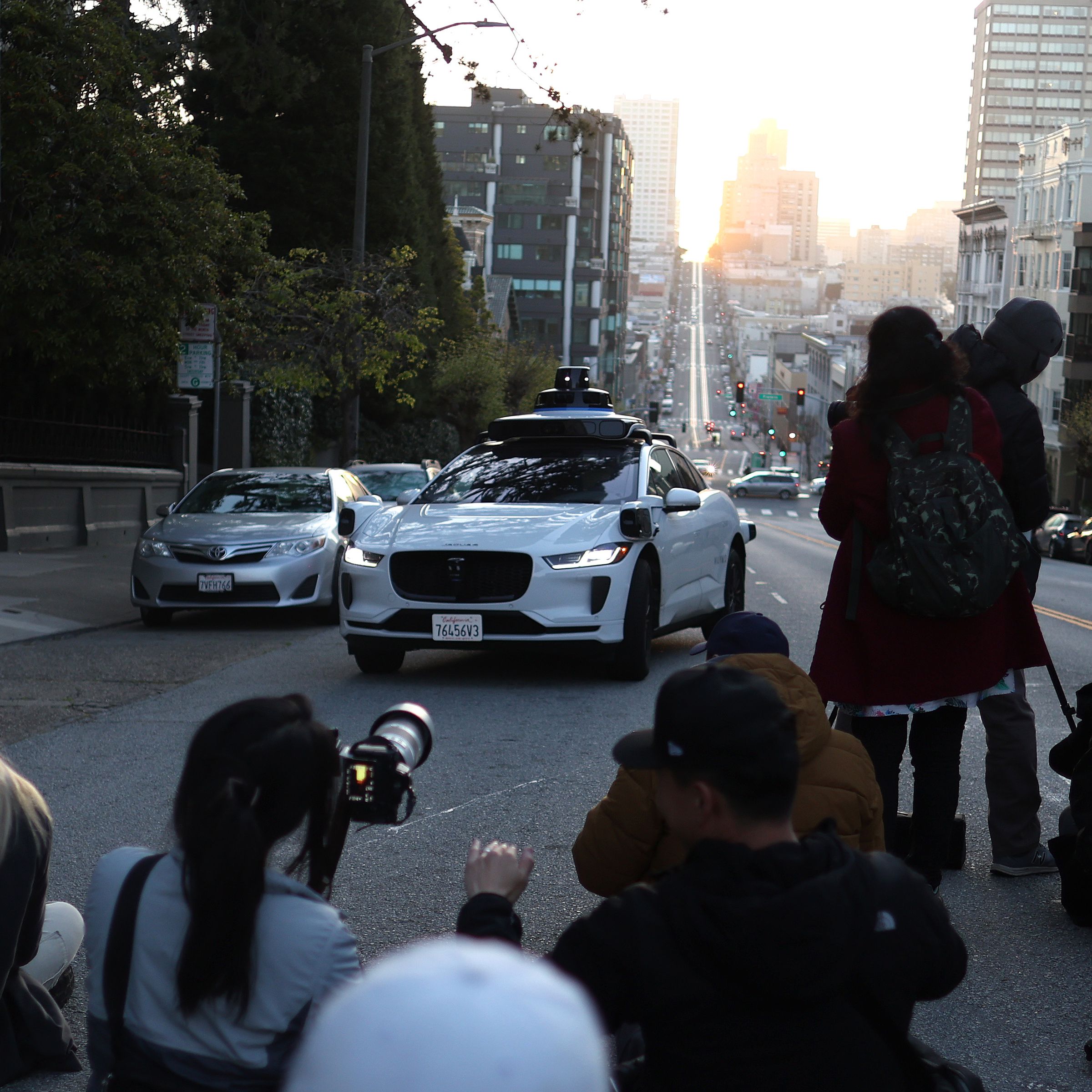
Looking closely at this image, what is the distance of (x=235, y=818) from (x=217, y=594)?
11154mm

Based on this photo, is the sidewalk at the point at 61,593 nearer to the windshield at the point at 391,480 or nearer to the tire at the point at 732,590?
the windshield at the point at 391,480

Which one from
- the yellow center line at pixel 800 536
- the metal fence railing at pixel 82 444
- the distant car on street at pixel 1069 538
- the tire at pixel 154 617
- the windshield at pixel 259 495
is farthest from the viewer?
the distant car on street at pixel 1069 538

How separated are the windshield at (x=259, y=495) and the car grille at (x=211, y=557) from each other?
952 mm

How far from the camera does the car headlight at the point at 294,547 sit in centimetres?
1333

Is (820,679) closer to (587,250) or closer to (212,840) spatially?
(212,840)

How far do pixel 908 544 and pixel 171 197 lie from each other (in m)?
14.6

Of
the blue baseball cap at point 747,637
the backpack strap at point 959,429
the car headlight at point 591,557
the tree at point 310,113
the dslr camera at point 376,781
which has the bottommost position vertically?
the car headlight at point 591,557

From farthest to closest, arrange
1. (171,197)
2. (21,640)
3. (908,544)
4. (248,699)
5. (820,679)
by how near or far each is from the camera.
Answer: (171,197) → (21,640) → (820,679) → (908,544) → (248,699)

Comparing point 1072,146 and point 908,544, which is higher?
point 1072,146

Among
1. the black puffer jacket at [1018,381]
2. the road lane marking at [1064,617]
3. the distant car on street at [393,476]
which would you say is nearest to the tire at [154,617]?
the distant car on street at [393,476]

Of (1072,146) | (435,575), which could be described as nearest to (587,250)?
(1072,146)

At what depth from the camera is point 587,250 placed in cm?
12688

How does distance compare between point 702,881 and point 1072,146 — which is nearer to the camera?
point 702,881

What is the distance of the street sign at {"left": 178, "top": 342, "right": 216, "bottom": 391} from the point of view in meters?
17.1
